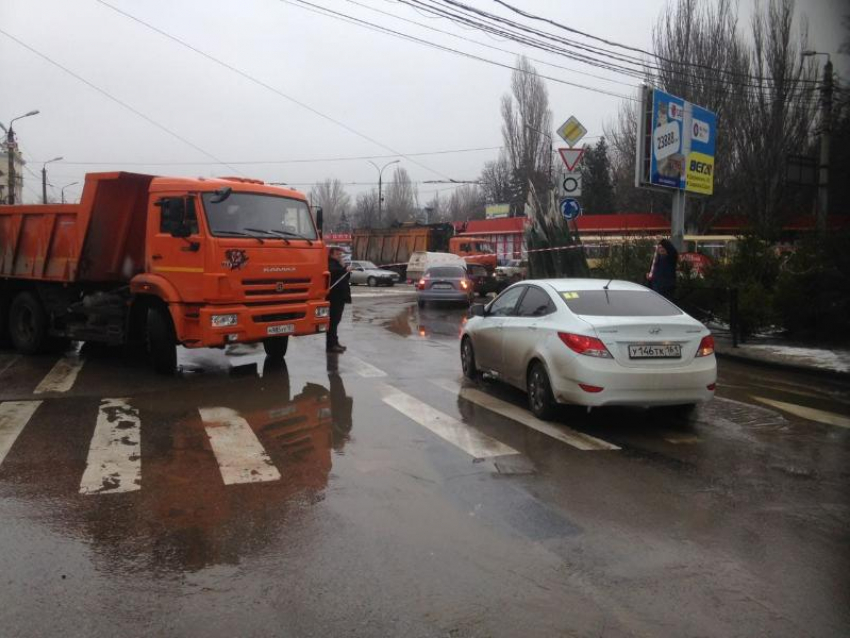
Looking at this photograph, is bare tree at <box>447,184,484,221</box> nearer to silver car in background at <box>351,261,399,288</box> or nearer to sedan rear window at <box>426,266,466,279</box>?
A: silver car in background at <box>351,261,399,288</box>

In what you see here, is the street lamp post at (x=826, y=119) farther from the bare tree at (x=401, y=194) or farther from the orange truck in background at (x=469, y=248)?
the bare tree at (x=401, y=194)

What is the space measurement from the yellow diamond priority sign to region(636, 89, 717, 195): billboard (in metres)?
1.42

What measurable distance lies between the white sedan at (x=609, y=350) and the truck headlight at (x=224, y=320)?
12.2 feet

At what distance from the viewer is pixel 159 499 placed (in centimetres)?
522

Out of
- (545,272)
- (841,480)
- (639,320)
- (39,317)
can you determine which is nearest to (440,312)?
(545,272)

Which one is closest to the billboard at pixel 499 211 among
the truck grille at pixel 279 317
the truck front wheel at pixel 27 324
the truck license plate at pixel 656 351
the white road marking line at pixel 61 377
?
the truck front wheel at pixel 27 324

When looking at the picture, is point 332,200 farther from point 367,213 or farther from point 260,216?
point 260,216

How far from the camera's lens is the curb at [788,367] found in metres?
10.7

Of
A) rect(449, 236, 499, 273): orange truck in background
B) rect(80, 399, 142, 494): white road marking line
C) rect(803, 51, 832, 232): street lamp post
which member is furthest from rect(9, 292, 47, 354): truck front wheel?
rect(449, 236, 499, 273): orange truck in background

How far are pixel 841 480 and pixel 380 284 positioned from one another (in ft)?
112

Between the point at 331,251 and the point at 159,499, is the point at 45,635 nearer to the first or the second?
the point at 159,499

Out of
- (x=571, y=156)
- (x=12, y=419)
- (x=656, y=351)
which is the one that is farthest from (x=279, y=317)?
(x=571, y=156)

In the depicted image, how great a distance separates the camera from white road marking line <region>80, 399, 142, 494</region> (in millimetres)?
5551

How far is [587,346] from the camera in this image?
23.3 feet
